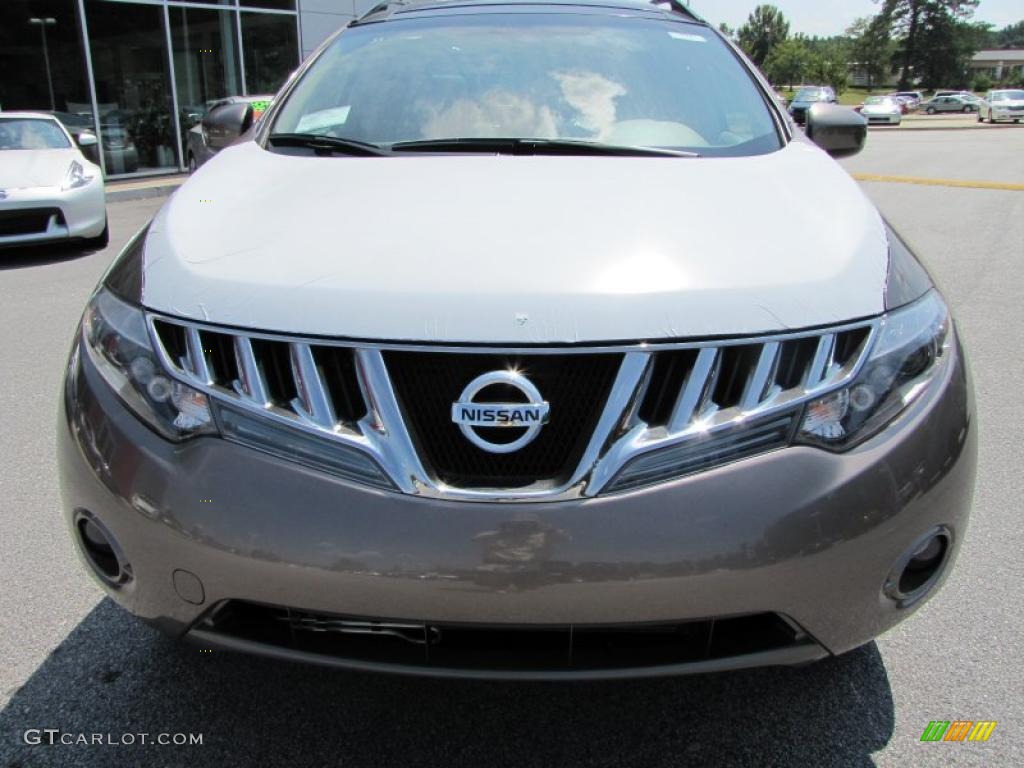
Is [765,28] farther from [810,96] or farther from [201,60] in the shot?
[201,60]

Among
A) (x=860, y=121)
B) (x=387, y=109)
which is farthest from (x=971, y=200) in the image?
(x=387, y=109)

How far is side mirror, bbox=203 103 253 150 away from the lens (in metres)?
3.31

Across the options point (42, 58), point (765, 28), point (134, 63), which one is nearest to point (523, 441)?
point (42, 58)

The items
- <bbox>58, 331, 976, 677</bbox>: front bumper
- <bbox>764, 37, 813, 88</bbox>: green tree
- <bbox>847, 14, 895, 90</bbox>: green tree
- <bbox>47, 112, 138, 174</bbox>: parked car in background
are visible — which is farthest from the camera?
<bbox>847, 14, 895, 90</bbox>: green tree

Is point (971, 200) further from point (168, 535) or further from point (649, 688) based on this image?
point (168, 535)

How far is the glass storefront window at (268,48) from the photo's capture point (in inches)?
715

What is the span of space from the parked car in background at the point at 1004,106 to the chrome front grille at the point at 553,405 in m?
48.3

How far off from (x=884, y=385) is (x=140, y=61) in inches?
678

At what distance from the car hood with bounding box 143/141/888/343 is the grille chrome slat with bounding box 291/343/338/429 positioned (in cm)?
5

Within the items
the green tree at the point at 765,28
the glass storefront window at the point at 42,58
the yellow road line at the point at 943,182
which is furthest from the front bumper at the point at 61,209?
the green tree at the point at 765,28

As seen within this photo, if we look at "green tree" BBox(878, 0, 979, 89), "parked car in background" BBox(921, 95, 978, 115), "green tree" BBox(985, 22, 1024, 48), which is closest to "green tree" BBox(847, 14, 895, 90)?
"green tree" BBox(878, 0, 979, 89)

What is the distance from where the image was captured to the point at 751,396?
5.43ft

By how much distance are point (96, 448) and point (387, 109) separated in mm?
1496

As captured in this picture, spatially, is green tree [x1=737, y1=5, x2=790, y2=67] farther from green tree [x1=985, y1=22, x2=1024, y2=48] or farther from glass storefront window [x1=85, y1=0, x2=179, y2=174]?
glass storefront window [x1=85, y1=0, x2=179, y2=174]
